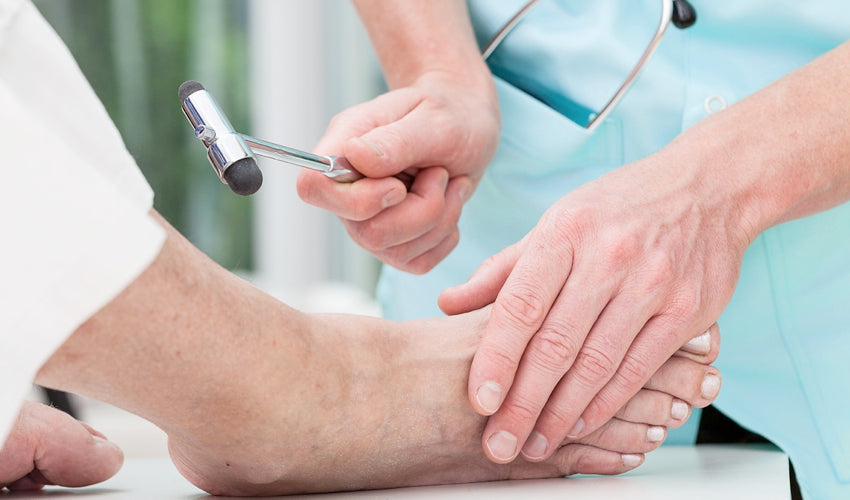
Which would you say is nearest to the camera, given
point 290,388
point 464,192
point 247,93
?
point 290,388

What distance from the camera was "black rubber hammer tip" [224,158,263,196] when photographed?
2.16ft

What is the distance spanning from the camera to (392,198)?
852 mm

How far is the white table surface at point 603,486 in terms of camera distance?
61 cm

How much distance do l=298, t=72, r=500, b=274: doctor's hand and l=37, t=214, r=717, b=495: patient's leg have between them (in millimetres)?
144

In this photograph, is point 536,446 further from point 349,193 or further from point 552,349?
point 349,193

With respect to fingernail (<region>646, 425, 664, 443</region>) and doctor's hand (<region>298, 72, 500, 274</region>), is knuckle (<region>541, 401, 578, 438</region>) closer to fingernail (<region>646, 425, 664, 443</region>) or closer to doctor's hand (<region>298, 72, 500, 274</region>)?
fingernail (<region>646, 425, 664, 443</region>)

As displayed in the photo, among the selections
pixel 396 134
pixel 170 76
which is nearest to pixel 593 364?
pixel 396 134

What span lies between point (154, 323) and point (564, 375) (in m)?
0.32

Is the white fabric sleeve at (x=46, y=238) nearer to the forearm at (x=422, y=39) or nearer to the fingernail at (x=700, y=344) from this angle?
the fingernail at (x=700, y=344)

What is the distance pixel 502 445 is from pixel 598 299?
0.13 m

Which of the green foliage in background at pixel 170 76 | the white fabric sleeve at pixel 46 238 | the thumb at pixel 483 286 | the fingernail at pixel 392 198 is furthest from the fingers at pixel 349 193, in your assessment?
the green foliage in background at pixel 170 76

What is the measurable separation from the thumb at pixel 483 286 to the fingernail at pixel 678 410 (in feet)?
0.56

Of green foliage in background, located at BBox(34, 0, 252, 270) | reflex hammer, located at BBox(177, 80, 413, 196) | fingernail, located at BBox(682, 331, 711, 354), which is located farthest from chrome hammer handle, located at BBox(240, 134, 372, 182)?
green foliage in background, located at BBox(34, 0, 252, 270)

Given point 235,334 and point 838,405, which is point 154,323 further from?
point 838,405
